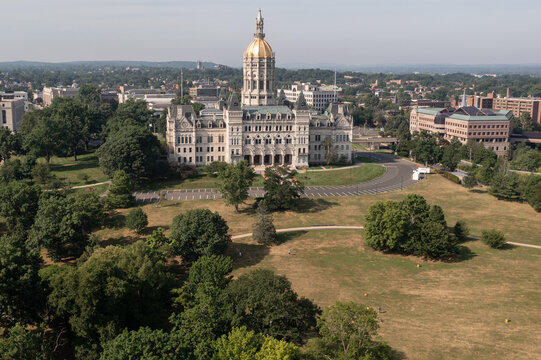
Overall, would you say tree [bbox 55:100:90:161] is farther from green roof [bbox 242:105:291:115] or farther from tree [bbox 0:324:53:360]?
tree [bbox 0:324:53:360]

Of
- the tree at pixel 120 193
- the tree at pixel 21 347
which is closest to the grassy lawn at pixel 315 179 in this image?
the tree at pixel 120 193

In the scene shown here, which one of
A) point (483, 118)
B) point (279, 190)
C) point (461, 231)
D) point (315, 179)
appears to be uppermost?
point (483, 118)

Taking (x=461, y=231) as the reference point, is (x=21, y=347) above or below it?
above

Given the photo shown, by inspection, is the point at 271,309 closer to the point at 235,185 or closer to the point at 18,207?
the point at 235,185

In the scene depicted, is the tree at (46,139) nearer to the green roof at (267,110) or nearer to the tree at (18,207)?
the tree at (18,207)

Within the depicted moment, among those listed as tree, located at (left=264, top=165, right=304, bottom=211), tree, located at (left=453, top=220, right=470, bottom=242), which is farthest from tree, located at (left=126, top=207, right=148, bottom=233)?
tree, located at (left=453, top=220, right=470, bottom=242)

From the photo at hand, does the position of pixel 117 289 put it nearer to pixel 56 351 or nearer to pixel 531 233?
pixel 56 351

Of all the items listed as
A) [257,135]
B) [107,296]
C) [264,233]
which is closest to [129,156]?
[257,135]
